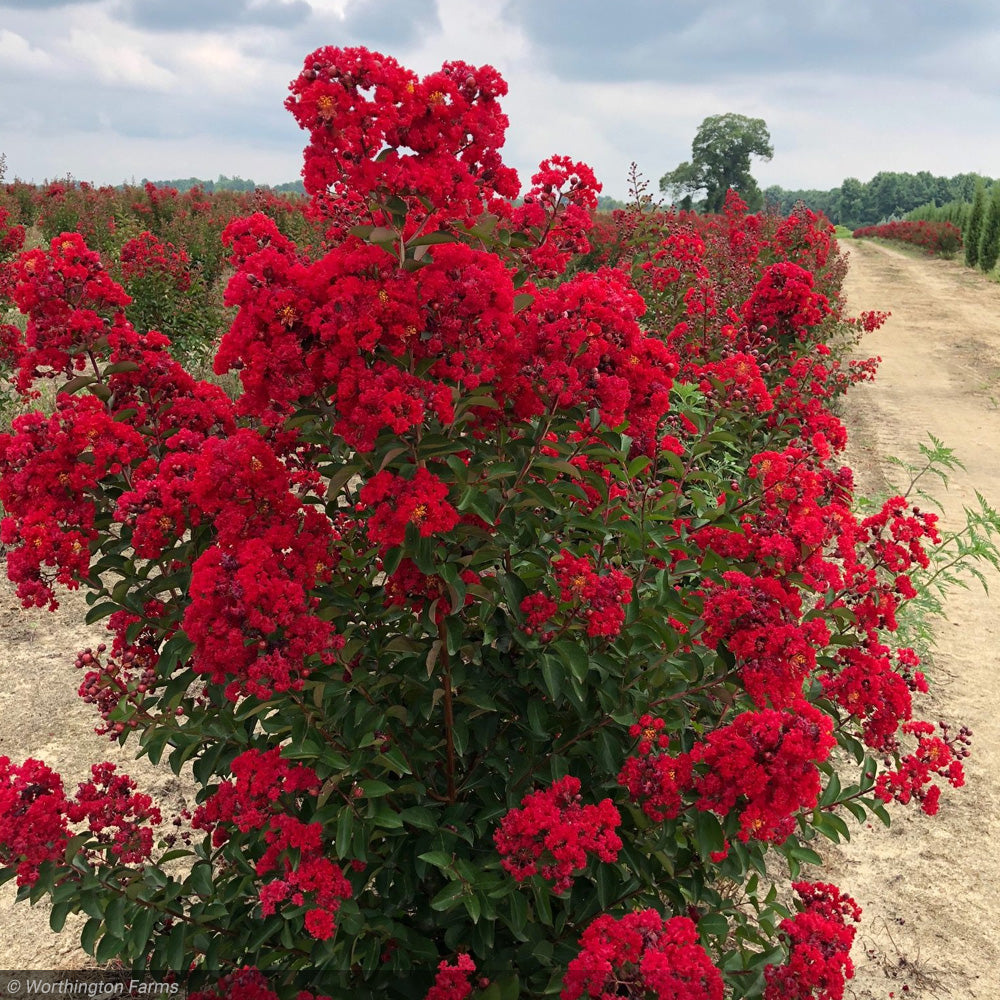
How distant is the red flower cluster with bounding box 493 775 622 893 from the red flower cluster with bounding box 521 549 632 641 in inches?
16.6

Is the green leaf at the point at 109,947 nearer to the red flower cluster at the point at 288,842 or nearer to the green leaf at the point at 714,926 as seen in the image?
the red flower cluster at the point at 288,842

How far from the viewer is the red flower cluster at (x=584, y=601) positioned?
83.6 inches

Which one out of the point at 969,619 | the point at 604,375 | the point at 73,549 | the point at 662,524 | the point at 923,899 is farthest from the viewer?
the point at 969,619

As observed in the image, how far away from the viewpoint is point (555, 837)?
6.04 ft

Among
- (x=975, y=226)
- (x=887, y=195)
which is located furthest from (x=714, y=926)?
(x=887, y=195)

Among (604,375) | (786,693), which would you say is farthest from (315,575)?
(786,693)

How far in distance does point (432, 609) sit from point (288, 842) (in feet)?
2.37

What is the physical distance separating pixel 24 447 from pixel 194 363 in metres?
8.54

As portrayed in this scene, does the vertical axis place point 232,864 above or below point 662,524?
below

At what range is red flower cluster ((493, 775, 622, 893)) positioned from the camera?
1849 mm

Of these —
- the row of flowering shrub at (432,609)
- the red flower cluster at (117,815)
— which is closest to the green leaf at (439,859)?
the row of flowering shrub at (432,609)

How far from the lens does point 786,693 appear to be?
196cm

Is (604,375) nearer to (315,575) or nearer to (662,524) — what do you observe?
(315,575)

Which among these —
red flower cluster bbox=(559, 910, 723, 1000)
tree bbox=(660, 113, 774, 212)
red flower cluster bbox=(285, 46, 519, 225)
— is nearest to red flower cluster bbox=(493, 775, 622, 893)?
red flower cluster bbox=(559, 910, 723, 1000)
